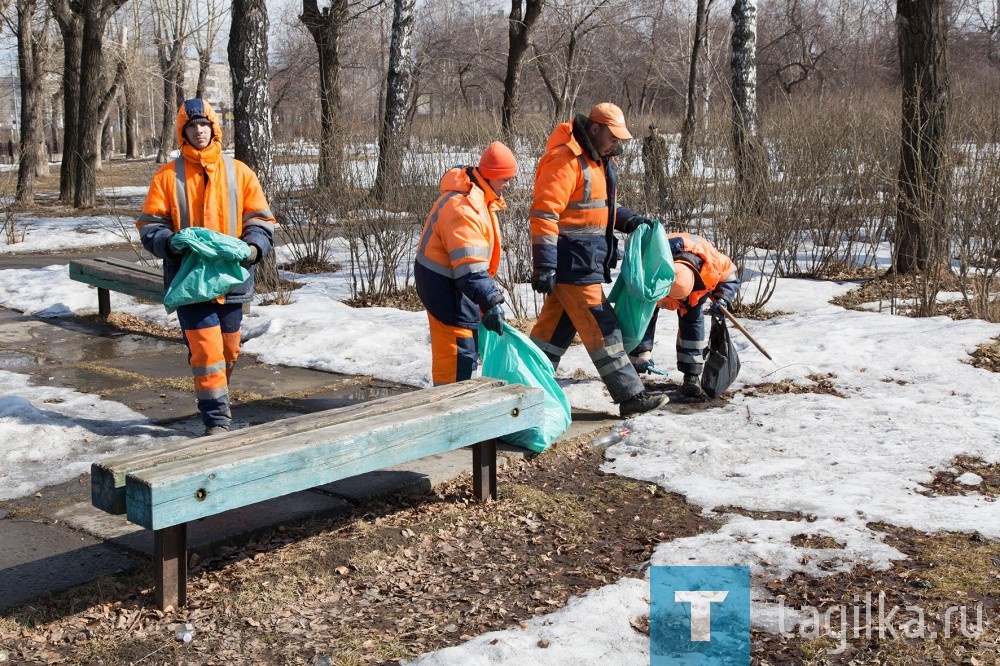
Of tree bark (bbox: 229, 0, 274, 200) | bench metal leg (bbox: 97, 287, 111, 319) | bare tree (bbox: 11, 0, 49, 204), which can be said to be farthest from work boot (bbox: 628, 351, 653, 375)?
bare tree (bbox: 11, 0, 49, 204)

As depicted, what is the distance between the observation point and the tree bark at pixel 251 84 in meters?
10.0

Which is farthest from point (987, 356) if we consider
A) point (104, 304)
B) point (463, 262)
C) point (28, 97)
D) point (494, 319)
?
point (28, 97)


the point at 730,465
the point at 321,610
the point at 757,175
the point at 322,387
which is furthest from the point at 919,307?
the point at 321,610

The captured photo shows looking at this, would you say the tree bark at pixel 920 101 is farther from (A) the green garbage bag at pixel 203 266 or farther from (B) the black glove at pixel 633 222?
(A) the green garbage bag at pixel 203 266

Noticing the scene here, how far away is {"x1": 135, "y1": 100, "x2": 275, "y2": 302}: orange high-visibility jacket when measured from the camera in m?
5.24

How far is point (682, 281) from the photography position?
20.6ft

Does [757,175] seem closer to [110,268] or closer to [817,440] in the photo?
[817,440]

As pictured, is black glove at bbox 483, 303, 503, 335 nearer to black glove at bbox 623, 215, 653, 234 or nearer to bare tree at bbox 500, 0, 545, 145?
black glove at bbox 623, 215, 653, 234

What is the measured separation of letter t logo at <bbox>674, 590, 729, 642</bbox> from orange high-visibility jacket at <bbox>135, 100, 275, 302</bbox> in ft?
9.45

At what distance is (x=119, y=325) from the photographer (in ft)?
29.3

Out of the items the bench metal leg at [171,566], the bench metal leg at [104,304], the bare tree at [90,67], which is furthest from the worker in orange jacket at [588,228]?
the bare tree at [90,67]

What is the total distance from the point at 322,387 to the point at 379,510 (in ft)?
7.76

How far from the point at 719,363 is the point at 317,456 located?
3.29 m

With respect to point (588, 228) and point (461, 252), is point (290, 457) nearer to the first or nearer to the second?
point (461, 252)
